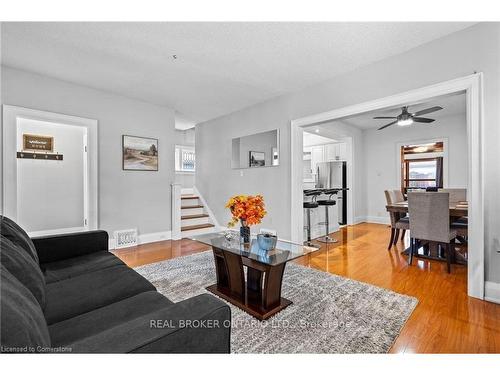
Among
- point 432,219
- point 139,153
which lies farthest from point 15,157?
point 432,219

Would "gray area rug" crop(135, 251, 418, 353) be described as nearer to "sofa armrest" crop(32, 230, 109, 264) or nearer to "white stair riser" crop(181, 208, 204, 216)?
"sofa armrest" crop(32, 230, 109, 264)

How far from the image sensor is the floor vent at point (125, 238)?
4066mm

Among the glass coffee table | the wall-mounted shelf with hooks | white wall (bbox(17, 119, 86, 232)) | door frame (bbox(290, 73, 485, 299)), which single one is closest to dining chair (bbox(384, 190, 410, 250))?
door frame (bbox(290, 73, 485, 299))

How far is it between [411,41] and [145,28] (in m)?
2.75

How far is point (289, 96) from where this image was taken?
13.4ft

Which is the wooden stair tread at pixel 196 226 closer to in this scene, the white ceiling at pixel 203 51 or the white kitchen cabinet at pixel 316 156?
the white ceiling at pixel 203 51

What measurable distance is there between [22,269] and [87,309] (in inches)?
14.3

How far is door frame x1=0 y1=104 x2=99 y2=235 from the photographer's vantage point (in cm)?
310

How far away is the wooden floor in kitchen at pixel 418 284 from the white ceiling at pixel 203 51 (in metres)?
2.60

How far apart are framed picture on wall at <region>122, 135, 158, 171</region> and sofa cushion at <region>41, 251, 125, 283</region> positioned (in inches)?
98.7

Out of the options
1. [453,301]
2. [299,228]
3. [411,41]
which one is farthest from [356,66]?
[453,301]

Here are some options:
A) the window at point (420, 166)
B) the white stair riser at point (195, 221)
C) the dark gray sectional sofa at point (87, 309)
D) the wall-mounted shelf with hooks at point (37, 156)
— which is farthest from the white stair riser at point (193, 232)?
the window at point (420, 166)

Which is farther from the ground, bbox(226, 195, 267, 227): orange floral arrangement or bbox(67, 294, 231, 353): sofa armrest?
bbox(226, 195, 267, 227): orange floral arrangement

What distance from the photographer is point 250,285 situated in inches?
89.0
